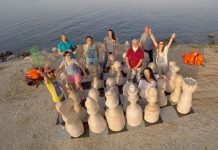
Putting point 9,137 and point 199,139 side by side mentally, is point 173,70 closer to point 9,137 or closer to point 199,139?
point 199,139

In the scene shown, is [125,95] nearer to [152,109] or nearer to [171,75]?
[152,109]

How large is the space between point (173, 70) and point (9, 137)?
391 cm

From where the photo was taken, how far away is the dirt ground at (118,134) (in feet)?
12.3

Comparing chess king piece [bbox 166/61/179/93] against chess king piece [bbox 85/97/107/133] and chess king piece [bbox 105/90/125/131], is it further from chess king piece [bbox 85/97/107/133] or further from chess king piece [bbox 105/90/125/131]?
chess king piece [bbox 85/97/107/133]

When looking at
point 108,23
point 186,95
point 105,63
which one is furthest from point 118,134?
point 108,23

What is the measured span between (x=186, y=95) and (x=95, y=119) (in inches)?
73.2

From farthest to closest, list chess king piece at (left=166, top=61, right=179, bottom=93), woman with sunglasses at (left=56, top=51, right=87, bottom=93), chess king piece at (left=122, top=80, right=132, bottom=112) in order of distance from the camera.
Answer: woman with sunglasses at (left=56, top=51, right=87, bottom=93)
chess king piece at (left=166, top=61, right=179, bottom=93)
chess king piece at (left=122, top=80, right=132, bottom=112)

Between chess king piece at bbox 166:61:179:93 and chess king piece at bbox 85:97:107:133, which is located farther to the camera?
chess king piece at bbox 166:61:179:93

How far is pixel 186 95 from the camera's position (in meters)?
4.00

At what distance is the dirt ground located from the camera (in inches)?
148

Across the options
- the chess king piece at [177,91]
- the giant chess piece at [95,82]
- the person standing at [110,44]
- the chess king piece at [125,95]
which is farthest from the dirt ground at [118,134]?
the person standing at [110,44]

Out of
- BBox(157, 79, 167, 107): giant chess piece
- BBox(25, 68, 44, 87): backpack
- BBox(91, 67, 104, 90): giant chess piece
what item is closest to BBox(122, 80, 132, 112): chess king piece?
BBox(157, 79, 167, 107): giant chess piece

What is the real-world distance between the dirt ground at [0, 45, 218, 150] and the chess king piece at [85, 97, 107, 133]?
0.18m

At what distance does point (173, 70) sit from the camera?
4555mm
